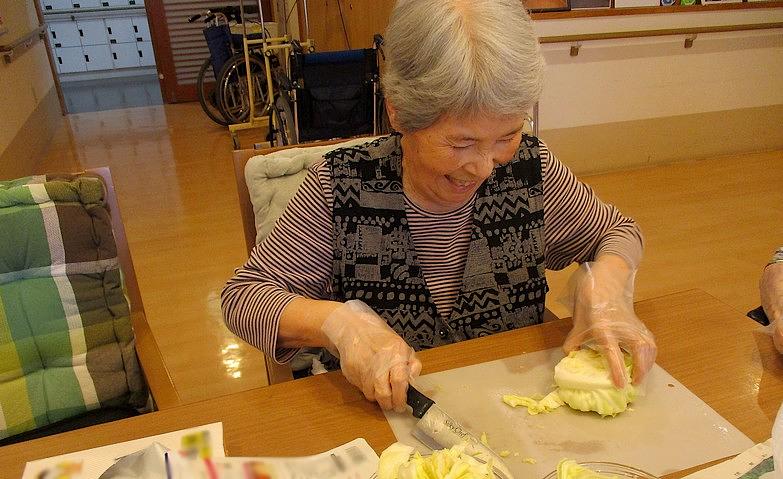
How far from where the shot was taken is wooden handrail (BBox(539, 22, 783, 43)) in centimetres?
363

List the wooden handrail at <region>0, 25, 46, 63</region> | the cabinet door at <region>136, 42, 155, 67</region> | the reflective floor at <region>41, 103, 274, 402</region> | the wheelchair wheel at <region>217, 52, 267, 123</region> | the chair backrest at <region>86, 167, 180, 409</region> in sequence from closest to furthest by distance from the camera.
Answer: the chair backrest at <region>86, 167, 180, 409</region> → the reflective floor at <region>41, 103, 274, 402</region> → the wooden handrail at <region>0, 25, 46, 63</region> → the wheelchair wheel at <region>217, 52, 267, 123</region> → the cabinet door at <region>136, 42, 155, 67</region>

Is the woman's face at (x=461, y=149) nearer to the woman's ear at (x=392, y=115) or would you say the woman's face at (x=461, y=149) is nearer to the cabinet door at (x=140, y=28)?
the woman's ear at (x=392, y=115)

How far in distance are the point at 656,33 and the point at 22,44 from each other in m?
5.06

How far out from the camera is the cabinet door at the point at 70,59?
860 centimetres

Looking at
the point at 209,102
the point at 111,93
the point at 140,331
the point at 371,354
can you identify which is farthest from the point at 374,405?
the point at 111,93

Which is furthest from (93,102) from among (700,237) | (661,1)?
(700,237)

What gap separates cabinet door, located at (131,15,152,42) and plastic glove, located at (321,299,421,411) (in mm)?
8827

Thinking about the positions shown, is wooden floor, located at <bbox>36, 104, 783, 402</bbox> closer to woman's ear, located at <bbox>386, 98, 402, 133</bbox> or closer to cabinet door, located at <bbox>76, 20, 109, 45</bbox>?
woman's ear, located at <bbox>386, 98, 402, 133</bbox>

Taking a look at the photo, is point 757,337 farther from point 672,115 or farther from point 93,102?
point 93,102

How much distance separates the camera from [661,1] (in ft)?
12.4

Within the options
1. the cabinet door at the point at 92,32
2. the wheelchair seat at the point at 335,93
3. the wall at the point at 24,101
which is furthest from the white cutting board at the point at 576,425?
the cabinet door at the point at 92,32

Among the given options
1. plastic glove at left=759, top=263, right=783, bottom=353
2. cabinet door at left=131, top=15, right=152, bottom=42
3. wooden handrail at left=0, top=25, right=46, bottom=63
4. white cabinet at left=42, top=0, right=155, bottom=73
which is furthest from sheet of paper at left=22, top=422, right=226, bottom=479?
white cabinet at left=42, top=0, right=155, bottom=73

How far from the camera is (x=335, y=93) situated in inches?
147

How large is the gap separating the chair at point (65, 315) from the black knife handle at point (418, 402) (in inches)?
22.5
